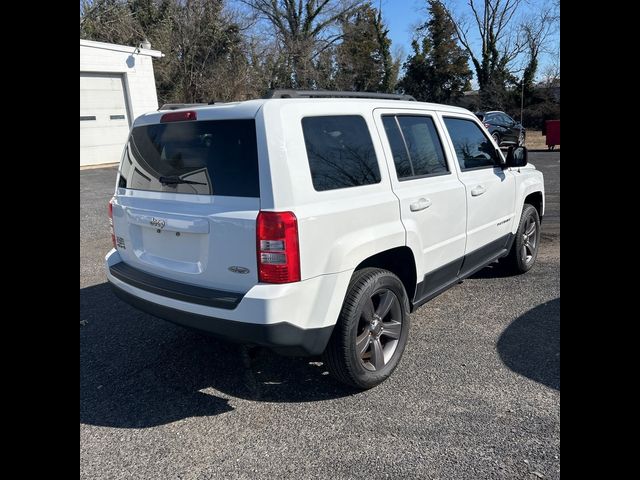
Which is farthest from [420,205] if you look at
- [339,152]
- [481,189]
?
[481,189]

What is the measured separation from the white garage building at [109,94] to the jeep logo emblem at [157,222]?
1544cm

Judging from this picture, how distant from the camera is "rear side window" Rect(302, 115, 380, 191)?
2.70m

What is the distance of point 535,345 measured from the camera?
3.59 m

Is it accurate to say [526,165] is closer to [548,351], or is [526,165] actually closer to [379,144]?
[548,351]

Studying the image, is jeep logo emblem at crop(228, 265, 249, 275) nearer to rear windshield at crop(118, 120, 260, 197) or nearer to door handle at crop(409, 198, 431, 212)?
rear windshield at crop(118, 120, 260, 197)

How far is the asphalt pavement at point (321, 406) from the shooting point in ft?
7.91

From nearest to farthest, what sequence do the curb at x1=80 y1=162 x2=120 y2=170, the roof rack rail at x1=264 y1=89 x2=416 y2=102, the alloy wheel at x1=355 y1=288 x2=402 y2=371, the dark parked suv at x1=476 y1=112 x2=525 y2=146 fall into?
1. the roof rack rail at x1=264 y1=89 x2=416 y2=102
2. the alloy wheel at x1=355 y1=288 x2=402 y2=371
3. the curb at x1=80 y1=162 x2=120 y2=170
4. the dark parked suv at x1=476 y1=112 x2=525 y2=146

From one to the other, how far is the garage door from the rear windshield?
49.7ft

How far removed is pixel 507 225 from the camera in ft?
15.4

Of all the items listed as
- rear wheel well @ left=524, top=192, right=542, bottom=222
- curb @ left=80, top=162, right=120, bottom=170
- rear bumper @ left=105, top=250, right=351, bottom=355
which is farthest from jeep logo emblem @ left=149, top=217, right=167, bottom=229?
curb @ left=80, top=162, right=120, bottom=170
